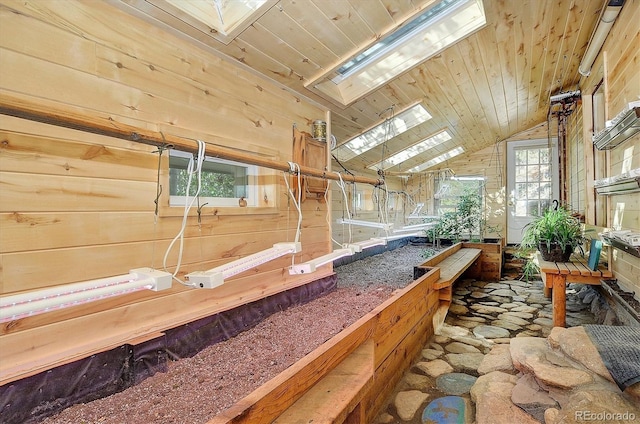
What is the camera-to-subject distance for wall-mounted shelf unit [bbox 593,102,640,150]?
1.65 m

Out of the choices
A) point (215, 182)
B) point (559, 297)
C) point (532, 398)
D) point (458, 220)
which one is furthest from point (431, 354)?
point (458, 220)

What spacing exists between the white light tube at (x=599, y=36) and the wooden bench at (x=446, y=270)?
7.55 ft

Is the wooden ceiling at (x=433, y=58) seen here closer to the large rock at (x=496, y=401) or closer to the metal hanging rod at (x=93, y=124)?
the metal hanging rod at (x=93, y=124)

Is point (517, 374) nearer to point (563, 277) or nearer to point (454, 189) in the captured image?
point (563, 277)

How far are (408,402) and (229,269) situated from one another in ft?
4.73

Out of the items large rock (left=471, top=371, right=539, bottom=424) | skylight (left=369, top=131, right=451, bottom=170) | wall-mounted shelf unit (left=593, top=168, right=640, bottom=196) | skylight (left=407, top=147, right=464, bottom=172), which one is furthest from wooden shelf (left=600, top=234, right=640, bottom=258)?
skylight (left=407, top=147, right=464, bottom=172)

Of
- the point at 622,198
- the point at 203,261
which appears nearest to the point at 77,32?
the point at 203,261

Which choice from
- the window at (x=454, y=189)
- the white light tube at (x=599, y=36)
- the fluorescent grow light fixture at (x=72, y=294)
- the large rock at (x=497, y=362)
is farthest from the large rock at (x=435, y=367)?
the window at (x=454, y=189)

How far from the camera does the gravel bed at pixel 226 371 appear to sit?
3.63ft

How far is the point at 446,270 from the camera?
3.49 metres

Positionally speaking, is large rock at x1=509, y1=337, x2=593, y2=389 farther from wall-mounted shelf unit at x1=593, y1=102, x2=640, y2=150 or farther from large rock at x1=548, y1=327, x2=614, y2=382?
wall-mounted shelf unit at x1=593, y1=102, x2=640, y2=150

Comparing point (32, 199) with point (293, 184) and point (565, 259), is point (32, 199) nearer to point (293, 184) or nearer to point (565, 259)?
point (293, 184)

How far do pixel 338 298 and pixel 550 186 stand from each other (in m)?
5.17

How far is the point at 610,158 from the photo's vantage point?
2543mm
